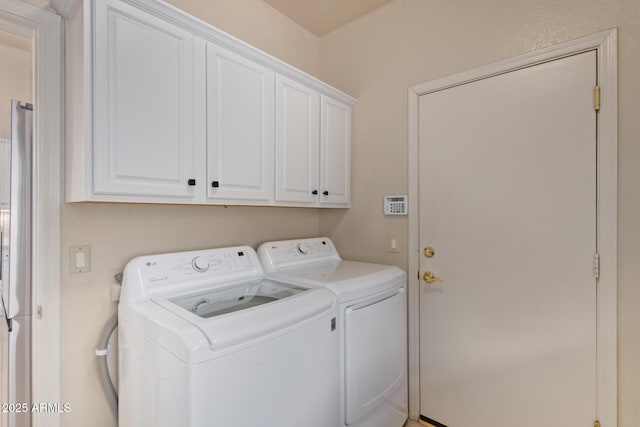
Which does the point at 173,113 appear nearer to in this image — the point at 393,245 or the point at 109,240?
the point at 109,240

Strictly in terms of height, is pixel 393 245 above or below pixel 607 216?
below

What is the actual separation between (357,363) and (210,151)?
1.23 meters

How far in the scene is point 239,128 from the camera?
1.55 m

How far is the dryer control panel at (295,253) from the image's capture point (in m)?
1.85

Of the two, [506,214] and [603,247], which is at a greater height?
[506,214]

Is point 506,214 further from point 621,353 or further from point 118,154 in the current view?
point 118,154

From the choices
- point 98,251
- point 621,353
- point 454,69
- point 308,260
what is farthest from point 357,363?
point 454,69

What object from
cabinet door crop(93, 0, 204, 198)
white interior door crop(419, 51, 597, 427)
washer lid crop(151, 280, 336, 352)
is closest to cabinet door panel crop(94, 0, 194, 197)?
cabinet door crop(93, 0, 204, 198)

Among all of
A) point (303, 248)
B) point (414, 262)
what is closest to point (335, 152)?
point (303, 248)

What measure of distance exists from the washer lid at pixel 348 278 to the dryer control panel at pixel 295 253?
57mm

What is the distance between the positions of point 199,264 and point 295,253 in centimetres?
66

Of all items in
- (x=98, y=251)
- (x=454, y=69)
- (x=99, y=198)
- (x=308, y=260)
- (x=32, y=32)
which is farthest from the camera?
(x=308, y=260)

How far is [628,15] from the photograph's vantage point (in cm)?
135

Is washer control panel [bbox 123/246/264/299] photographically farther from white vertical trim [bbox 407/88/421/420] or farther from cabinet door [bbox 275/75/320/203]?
white vertical trim [bbox 407/88/421/420]
